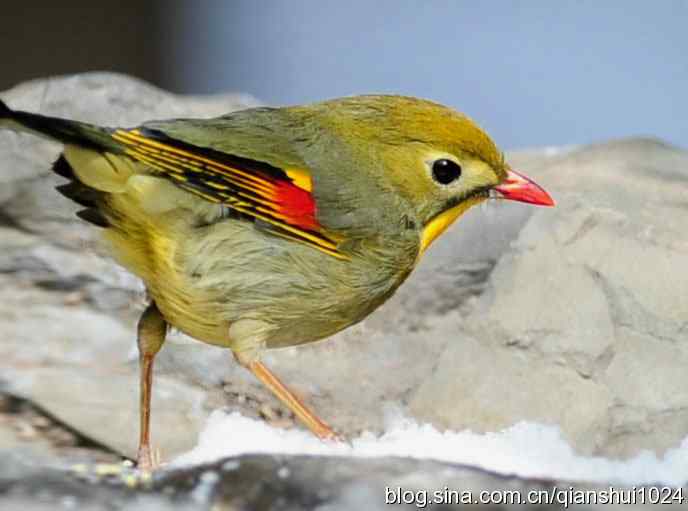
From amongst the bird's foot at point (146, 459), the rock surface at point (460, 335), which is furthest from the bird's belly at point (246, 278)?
the rock surface at point (460, 335)

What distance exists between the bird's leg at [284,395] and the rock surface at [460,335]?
0.31 m

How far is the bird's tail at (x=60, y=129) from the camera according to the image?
7.58 ft

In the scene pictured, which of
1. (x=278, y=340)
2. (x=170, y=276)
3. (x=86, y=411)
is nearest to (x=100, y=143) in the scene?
(x=170, y=276)

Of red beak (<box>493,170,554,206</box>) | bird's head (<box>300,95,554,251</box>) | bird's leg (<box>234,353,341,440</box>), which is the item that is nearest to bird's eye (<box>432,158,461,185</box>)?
bird's head (<box>300,95,554,251</box>)

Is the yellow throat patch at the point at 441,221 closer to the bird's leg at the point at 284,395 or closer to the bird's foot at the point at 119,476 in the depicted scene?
the bird's leg at the point at 284,395

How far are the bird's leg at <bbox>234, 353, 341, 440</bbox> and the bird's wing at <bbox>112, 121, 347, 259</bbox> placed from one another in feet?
0.82

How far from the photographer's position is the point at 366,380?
10.3 feet

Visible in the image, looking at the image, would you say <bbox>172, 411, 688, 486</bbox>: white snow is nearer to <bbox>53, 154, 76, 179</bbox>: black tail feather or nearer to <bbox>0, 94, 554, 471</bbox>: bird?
<bbox>0, 94, 554, 471</bbox>: bird

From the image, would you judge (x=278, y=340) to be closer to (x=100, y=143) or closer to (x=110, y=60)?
(x=100, y=143)

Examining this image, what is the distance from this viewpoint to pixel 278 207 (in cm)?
249

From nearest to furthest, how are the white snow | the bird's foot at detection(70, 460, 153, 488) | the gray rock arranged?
the bird's foot at detection(70, 460, 153, 488), the white snow, the gray rock

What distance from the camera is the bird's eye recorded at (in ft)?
8.43

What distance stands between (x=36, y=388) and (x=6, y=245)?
0.58m

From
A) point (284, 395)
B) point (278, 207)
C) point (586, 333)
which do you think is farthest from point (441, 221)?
point (586, 333)
